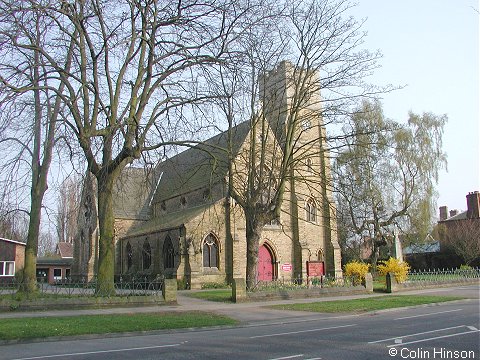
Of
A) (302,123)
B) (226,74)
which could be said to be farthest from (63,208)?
(226,74)

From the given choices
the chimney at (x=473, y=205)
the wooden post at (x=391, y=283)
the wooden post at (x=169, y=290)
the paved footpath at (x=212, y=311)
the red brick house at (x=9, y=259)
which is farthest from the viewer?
the chimney at (x=473, y=205)

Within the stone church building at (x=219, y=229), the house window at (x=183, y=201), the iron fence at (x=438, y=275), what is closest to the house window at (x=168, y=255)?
the stone church building at (x=219, y=229)

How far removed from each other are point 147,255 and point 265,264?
10270 millimetres

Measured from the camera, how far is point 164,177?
48281mm

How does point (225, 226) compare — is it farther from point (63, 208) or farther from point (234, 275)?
point (63, 208)

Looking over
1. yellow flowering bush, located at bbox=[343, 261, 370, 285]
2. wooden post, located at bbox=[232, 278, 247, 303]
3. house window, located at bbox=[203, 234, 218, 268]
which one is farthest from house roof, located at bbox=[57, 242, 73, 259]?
wooden post, located at bbox=[232, 278, 247, 303]

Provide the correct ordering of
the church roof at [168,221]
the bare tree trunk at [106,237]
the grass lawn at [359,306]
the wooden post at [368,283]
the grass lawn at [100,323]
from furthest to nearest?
1. the church roof at [168,221]
2. the wooden post at [368,283]
3. the bare tree trunk at [106,237]
4. the grass lawn at [359,306]
5. the grass lawn at [100,323]

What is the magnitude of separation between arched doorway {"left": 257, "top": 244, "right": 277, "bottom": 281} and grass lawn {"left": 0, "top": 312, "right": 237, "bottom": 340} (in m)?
18.4

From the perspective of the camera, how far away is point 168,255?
119 feet

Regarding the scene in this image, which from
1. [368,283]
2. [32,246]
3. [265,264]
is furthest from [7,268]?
[368,283]

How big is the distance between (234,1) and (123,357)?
13.6 meters

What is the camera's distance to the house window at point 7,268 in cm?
4418

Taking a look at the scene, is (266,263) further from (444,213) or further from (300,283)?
(444,213)

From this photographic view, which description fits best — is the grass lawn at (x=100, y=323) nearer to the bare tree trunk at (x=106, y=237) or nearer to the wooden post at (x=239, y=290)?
the bare tree trunk at (x=106, y=237)
